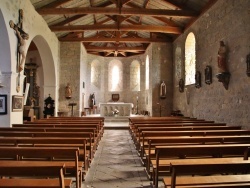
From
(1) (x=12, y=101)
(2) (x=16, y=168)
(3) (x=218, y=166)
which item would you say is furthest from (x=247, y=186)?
(1) (x=12, y=101)

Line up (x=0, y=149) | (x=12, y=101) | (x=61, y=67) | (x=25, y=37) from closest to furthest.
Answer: (x=0, y=149), (x=12, y=101), (x=25, y=37), (x=61, y=67)

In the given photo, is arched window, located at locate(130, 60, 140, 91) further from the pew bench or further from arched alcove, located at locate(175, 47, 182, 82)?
the pew bench

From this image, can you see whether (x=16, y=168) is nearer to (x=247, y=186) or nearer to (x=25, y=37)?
(x=247, y=186)

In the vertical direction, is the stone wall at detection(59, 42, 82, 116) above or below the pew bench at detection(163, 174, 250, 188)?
above

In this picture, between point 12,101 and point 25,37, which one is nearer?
point 12,101

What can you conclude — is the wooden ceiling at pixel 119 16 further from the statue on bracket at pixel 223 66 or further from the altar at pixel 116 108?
the altar at pixel 116 108

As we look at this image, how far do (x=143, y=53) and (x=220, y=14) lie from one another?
437 inches

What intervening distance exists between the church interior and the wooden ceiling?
42 mm

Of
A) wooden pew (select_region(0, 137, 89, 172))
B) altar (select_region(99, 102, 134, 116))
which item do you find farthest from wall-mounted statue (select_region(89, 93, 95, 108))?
wooden pew (select_region(0, 137, 89, 172))

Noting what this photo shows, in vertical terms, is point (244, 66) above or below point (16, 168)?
above

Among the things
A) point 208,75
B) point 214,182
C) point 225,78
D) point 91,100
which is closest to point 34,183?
point 214,182

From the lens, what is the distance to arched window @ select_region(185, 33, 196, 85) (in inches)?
475

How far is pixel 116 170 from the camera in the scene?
4.55 meters

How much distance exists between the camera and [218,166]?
2.17 m
